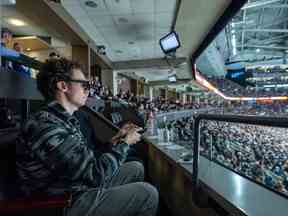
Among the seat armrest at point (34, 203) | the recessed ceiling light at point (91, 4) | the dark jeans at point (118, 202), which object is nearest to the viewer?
the seat armrest at point (34, 203)

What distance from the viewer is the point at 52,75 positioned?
1.43 meters

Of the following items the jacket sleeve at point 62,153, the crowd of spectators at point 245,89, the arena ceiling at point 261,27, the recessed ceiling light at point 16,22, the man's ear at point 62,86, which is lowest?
the jacket sleeve at point 62,153

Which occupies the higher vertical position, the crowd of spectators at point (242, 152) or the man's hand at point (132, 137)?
the man's hand at point (132, 137)

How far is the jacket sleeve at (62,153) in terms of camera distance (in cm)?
116

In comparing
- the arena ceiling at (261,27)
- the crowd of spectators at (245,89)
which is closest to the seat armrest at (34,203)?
the arena ceiling at (261,27)

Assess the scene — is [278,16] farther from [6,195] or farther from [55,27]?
[6,195]

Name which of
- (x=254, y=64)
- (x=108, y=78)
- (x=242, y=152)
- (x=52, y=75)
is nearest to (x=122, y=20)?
(x=242, y=152)

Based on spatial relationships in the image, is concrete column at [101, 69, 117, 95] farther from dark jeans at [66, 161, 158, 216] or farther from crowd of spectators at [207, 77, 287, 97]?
dark jeans at [66, 161, 158, 216]

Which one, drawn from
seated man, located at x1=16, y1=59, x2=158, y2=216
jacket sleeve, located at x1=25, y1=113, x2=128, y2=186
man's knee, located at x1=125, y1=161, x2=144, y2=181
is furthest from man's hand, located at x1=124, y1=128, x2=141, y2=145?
man's knee, located at x1=125, y1=161, x2=144, y2=181

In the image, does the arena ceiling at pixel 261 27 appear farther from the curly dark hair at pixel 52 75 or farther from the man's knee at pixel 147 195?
the man's knee at pixel 147 195

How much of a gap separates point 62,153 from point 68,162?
0.05m

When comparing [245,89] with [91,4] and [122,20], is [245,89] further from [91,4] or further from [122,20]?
[91,4]

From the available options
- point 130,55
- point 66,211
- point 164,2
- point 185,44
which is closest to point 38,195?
point 66,211

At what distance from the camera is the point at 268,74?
2136cm
